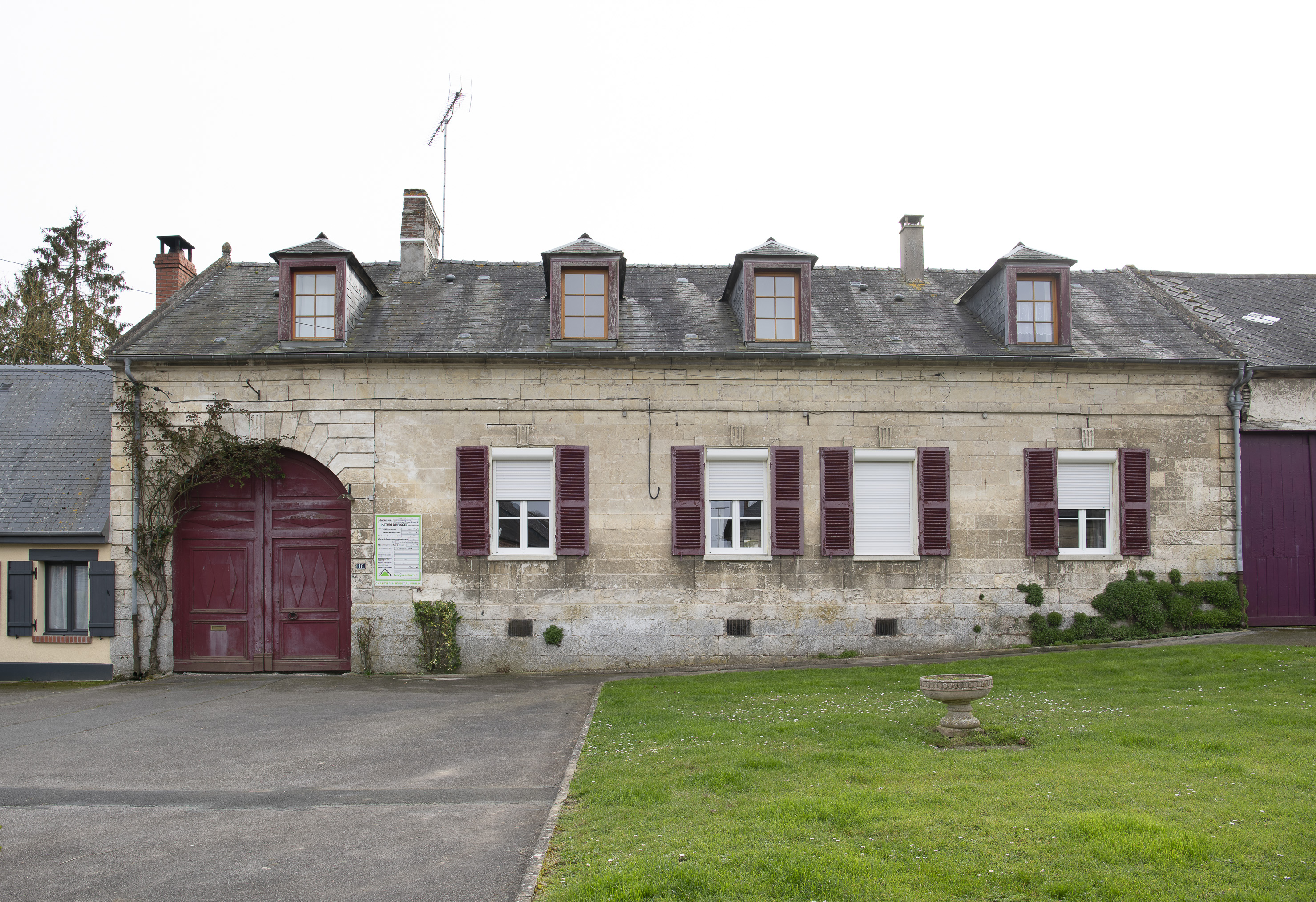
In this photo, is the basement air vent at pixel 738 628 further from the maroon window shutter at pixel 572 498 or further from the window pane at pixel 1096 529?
the window pane at pixel 1096 529

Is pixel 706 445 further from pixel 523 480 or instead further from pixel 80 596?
pixel 80 596

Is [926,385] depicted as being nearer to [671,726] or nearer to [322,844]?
[671,726]

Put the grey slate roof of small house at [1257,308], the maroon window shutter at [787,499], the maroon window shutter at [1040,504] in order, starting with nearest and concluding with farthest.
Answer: the maroon window shutter at [787,499] < the maroon window shutter at [1040,504] < the grey slate roof of small house at [1257,308]

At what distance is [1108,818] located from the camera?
4840 mm

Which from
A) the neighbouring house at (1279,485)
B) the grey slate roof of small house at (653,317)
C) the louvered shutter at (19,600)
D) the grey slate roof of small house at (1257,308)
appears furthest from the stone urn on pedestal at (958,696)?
the louvered shutter at (19,600)

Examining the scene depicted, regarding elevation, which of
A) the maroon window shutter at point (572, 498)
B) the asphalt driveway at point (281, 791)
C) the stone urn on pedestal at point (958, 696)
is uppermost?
the maroon window shutter at point (572, 498)

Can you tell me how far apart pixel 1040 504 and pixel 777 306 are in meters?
4.98

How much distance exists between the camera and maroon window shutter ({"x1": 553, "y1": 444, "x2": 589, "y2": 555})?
42.0ft

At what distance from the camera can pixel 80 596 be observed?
12891 millimetres

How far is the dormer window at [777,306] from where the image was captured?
1351 centimetres

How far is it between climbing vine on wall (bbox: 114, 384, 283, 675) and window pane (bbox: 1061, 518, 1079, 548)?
1190 centimetres

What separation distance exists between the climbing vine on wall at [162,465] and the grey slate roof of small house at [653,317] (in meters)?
0.96

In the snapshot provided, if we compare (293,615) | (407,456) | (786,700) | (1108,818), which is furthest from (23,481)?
(1108,818)

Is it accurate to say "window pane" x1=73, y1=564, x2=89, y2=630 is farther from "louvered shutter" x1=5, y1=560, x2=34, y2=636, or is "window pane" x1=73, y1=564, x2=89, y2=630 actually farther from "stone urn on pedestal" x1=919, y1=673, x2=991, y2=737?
"stone urn on pedestal" x1=919, y1=673, x2=991, y2=737
